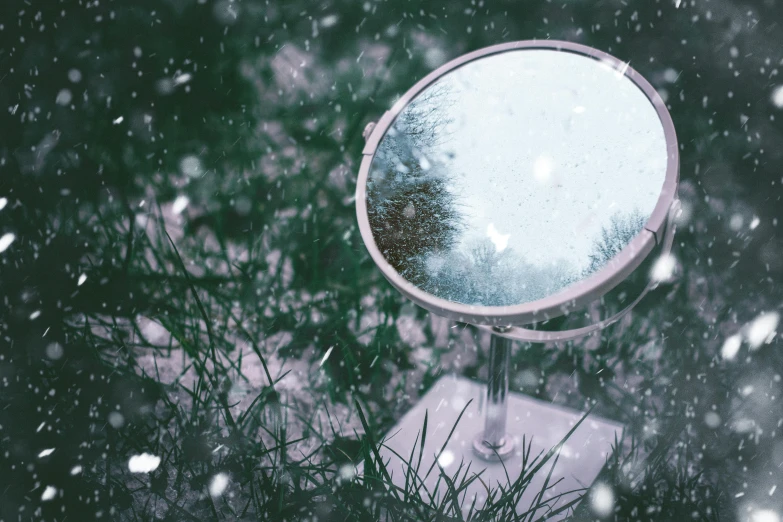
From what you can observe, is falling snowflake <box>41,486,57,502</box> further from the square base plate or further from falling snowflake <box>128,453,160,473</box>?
the square base plate

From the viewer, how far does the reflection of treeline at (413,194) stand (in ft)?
4.55

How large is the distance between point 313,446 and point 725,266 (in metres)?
1.43

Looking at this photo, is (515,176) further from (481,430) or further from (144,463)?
(144,463)

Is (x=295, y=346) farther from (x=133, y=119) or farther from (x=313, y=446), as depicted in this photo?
(x=133, y=119)

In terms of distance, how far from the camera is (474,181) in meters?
1.42

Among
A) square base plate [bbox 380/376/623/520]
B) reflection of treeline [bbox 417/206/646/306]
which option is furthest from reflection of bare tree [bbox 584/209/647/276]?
square base plate [bbox 380/376/623/520]

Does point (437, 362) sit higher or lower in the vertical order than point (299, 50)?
lower

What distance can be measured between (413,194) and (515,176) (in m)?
0.22

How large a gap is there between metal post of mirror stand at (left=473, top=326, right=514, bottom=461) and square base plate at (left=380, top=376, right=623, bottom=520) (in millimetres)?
27

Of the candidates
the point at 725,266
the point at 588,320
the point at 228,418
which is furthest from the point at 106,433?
the point at 725,266

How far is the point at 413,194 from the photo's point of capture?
1.46 meters

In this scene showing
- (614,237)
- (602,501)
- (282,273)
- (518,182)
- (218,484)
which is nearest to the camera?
(614,237)

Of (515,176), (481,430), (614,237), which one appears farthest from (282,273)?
(614,237)

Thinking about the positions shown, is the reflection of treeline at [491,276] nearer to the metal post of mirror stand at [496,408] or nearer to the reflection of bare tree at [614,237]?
the reflection of bare tree at [614,237]
